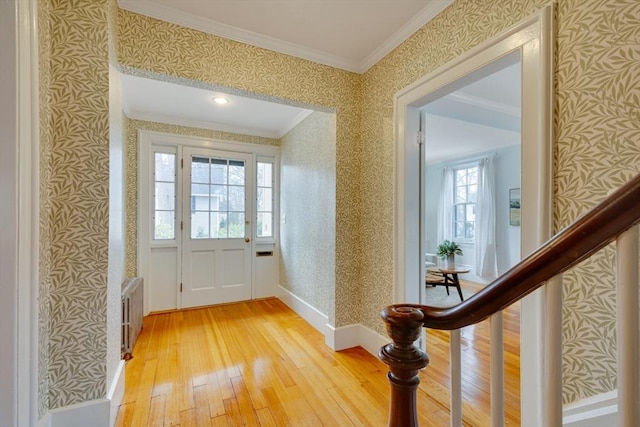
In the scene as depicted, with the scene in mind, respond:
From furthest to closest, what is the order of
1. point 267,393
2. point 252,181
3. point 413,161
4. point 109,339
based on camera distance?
point 252,181
point 413,161
point 267,393
point 109,339

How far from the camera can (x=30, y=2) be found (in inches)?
43.3

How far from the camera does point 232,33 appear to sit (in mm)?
1950

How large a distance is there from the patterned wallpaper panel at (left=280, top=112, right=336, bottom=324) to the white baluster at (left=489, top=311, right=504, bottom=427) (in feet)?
6.01

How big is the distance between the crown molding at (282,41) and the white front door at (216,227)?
6.03 feet

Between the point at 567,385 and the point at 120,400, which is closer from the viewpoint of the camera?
the point at 567,385

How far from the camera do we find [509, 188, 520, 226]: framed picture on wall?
4591mm

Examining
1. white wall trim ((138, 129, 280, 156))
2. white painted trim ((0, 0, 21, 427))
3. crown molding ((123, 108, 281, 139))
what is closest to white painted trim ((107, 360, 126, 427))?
white painted trim ((0, 0, 21, 427))

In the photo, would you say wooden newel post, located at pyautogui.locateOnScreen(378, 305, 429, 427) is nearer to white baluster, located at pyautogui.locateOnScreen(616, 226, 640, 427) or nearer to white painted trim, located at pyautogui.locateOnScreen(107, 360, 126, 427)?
white baluster, located at pyautogui.locateOnScreen(616, 226, 640, 427)

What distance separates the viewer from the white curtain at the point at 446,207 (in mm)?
5660

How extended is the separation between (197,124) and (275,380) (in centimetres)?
308

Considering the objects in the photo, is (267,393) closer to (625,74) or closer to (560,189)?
(560,189)

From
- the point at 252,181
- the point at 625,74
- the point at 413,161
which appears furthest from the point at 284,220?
the point at 625,74

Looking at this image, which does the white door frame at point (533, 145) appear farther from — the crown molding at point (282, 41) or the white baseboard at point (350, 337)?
the white baseboard at point (350, 337)

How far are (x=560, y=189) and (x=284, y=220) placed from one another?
10.1ft
